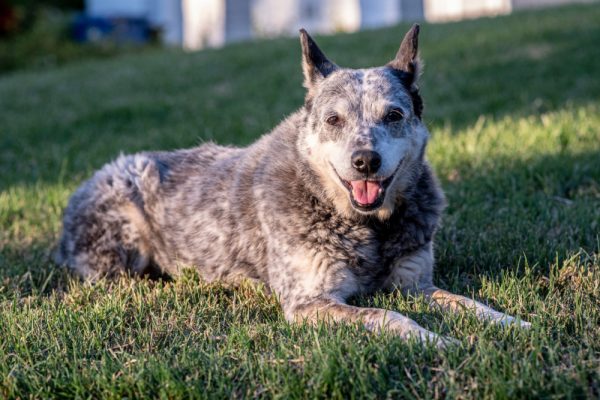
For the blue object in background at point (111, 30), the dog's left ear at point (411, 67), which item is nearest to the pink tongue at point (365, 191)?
the dog's left ear at point (411, 67)

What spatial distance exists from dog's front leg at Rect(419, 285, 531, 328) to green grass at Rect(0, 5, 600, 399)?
90 millimetres

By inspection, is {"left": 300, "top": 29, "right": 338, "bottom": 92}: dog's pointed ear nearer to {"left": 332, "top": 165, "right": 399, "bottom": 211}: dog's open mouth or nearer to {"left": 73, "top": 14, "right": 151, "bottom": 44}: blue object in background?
{"left": 332, "top": 165, "right": 399, "bottom": 211}: dog's open mouth

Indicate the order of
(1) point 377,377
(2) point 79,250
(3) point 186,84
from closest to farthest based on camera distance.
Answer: (1) point 377,377 < (2) point 79,250 < (3) point 186,84

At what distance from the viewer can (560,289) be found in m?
4.35

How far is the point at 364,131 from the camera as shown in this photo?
4.41 m

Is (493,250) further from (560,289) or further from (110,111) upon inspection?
(110,111)

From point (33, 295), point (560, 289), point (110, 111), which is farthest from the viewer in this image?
point (110, 111)

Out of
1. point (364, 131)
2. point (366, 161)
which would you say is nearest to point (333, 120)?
point (364, 131)

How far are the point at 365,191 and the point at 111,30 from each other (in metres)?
20.1

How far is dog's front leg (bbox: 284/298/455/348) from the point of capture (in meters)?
3.58

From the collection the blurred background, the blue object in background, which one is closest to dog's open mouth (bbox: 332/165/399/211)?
the blurred background

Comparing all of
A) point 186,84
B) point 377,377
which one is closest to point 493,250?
point 377,377

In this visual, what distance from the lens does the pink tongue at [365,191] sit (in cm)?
431

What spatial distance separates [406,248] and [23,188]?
→ 16.0 feet
